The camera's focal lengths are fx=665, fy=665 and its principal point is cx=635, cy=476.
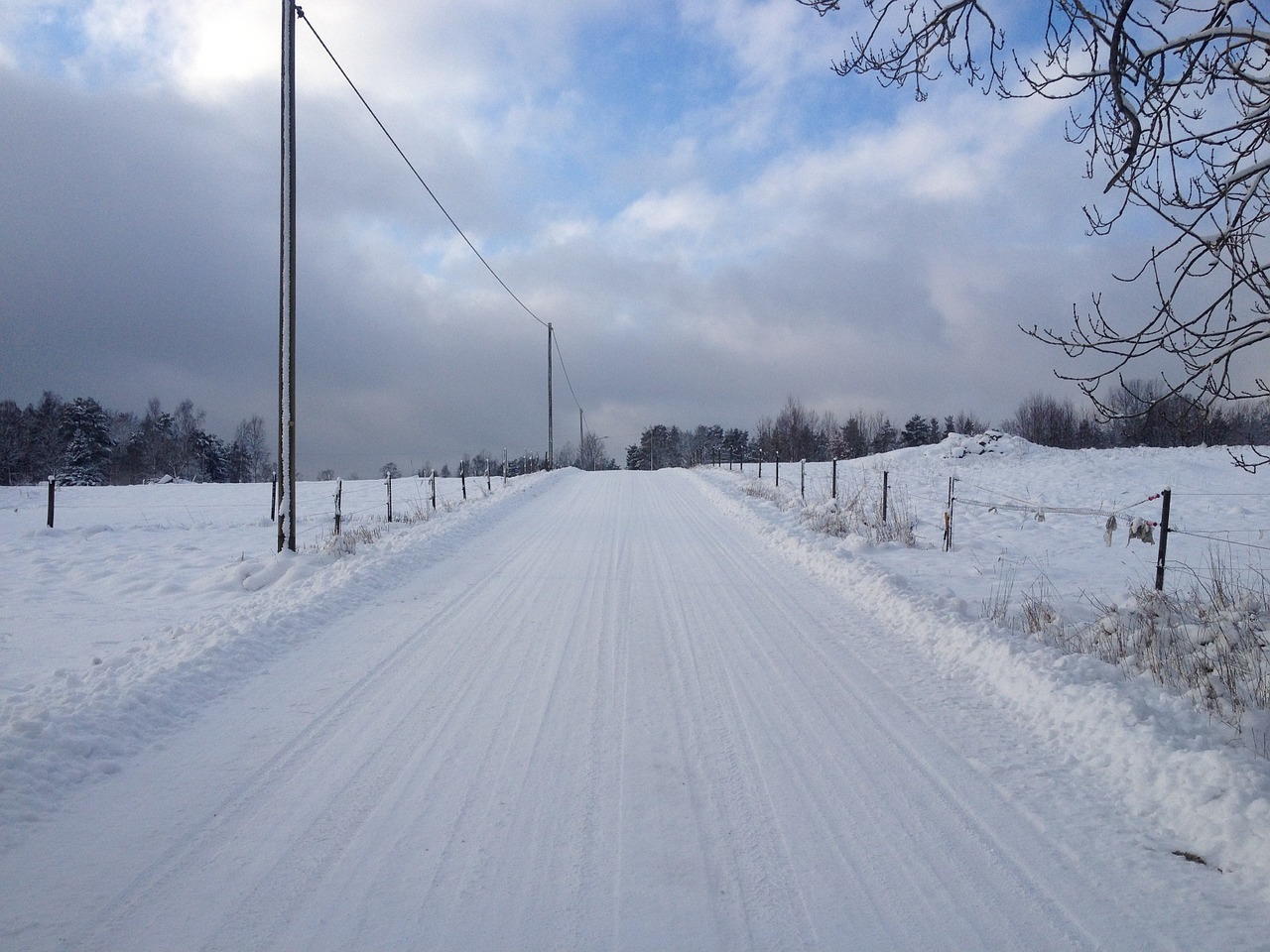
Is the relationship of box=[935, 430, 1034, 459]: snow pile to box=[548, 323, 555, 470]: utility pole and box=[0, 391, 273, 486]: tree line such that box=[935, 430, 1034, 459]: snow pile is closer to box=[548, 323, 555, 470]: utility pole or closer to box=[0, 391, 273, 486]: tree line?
box=[548, 323, 555, 470]: utility pole

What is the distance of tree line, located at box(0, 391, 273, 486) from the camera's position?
200ft

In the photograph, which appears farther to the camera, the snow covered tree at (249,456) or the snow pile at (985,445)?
the snow covered tree at (249,456)

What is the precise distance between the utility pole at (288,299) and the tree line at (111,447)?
5735 cm

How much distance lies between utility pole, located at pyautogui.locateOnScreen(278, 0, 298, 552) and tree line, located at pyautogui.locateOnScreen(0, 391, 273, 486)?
5735 cm

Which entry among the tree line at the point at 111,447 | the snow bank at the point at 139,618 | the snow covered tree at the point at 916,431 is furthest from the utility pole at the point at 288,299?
the snow covered tree at the point at 916,431

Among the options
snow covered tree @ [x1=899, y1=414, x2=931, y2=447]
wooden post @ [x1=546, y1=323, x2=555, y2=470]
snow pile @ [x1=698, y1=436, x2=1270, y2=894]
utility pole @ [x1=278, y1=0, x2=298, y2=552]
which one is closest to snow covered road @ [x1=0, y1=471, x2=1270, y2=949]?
snow pile @ [x1=698, y1=436, x2=1270, y2=894]

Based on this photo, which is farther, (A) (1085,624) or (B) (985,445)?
(B) (985,445)

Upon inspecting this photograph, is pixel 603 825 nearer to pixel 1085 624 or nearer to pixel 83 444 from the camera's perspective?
pixel 1085 624

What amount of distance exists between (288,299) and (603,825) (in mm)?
9990

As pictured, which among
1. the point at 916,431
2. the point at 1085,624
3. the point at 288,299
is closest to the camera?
the point at 1085,624

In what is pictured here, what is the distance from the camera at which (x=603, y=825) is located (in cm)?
320

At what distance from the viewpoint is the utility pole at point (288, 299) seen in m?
10.3

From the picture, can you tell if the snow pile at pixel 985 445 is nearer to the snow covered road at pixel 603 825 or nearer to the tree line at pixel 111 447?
the snow covered road at pixel 603 825

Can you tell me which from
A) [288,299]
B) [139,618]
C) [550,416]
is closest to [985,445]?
[550,416]
